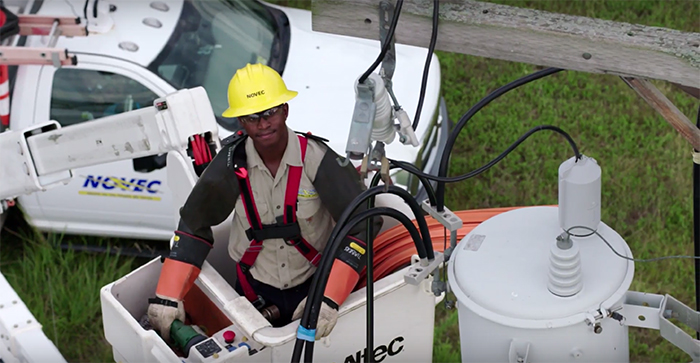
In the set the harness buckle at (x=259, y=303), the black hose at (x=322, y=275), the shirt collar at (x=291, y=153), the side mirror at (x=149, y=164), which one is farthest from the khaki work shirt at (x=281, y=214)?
the side mirror at (x=149, y=164)

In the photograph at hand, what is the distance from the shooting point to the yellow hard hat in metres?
4.11

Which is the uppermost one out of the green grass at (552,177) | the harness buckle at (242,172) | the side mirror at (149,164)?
the harness buckle at (242,172)

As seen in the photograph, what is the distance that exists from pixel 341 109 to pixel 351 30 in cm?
347

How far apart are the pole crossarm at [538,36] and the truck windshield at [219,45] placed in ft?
11.5

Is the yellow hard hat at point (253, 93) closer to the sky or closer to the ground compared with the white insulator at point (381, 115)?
closer to the ground

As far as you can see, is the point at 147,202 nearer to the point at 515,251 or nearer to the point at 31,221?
the point at 31,221

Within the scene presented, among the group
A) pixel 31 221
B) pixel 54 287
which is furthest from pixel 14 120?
pixel 54 287

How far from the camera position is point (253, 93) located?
4.12 metres

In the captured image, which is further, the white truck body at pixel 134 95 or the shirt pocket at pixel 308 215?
the white truck body at pixel 134 95

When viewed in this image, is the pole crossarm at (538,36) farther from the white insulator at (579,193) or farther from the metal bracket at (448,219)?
the metal bracket at (448,219)

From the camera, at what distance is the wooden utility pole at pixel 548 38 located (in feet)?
9.36

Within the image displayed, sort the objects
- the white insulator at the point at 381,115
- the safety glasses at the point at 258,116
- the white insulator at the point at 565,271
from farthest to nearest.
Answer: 1. the safety glasses at the point at 258,116
2. the white insulator at the point at 565,271
3. the white insulator at the point at 381,115

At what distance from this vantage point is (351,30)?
318 centimetres

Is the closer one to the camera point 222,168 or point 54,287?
point 222,168
